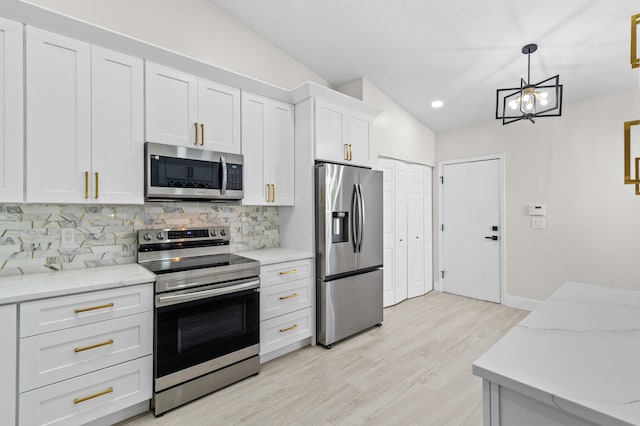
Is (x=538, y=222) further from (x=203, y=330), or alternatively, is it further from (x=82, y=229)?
(x=82, y=229)

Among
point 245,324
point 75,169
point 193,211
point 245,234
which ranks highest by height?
point 75,169

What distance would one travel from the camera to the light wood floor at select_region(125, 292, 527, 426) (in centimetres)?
198

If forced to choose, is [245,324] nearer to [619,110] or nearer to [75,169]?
[75,169]

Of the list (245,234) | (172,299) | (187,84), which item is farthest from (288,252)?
(187,84)

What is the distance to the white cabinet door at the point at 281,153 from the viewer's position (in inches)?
117

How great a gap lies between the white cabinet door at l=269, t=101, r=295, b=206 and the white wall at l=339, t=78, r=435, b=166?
3.47 ft

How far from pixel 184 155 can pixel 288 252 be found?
49.9 inches

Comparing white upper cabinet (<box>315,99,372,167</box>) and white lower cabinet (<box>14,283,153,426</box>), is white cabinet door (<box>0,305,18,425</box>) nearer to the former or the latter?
white lower cabinet (<box>14,283,153,426</box>)

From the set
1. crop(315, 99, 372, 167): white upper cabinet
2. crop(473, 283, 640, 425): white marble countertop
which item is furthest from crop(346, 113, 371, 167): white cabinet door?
crop(473, 283, 640, 425): white marble countertop

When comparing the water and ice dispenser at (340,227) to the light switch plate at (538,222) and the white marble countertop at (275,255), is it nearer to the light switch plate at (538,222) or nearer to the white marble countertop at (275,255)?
the white marble countertop at (275,255)

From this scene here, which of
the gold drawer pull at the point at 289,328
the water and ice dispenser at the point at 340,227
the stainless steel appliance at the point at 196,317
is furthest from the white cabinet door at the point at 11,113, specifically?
the water and ice dispenser at the point at 340,227

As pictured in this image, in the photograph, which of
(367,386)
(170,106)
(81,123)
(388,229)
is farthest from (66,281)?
(388,229)

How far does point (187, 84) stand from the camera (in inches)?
95.0

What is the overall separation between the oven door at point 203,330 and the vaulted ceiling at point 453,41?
8.01 ft
